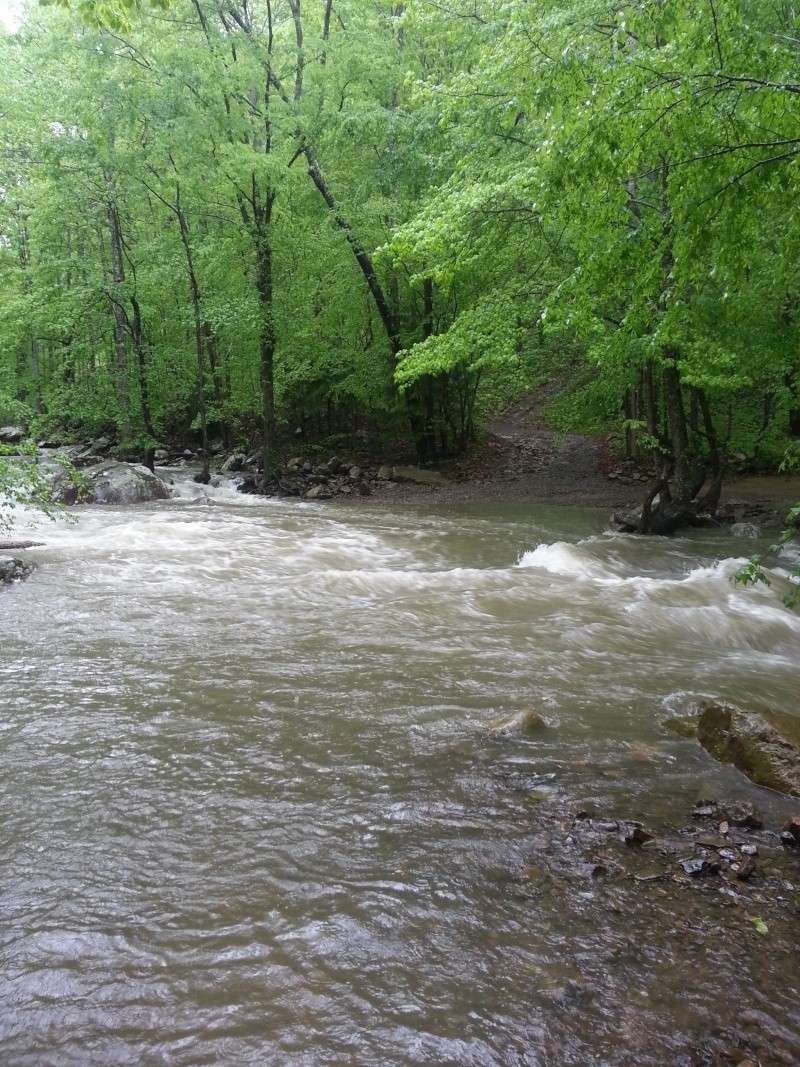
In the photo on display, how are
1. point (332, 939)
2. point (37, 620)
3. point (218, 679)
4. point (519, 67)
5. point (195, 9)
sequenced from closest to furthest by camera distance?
point (332, 939) < point (218, 679) < point (37, 620) < point (519, 67) < point (195, 9)

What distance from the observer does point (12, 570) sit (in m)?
8.97

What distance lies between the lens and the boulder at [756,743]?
13.8 feet

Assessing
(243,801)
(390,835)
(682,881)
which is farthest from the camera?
(243,801)

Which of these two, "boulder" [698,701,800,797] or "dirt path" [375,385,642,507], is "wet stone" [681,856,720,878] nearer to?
"boulder" [698,701,800,797]

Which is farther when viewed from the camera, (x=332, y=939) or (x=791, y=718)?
(x=791, y=718)

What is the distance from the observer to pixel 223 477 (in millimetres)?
20859

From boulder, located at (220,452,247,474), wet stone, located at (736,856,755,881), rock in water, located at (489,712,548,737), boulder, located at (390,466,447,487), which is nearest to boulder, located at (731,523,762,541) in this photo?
boulder, located at (390,466,447,487)

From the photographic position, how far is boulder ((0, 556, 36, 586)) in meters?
8.79

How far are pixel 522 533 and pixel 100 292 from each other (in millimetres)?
14322

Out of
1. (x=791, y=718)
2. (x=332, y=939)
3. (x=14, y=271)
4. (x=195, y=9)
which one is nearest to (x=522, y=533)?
(x=791, y=718)

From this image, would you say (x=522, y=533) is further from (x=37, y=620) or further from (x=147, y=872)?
(x=147, y=872)

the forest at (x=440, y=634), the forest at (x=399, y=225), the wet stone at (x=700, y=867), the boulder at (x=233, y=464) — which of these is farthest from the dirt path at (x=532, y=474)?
the wet stone at (x=700, y=867)

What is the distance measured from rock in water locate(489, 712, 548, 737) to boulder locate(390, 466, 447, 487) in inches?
604

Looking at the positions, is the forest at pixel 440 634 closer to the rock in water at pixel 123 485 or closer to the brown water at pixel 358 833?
the brown water at pixel 358 833
